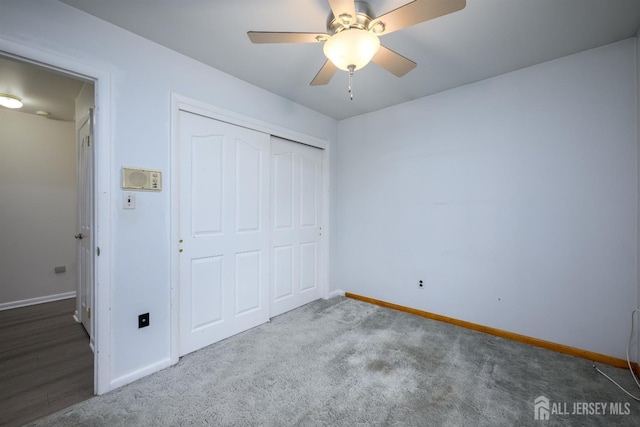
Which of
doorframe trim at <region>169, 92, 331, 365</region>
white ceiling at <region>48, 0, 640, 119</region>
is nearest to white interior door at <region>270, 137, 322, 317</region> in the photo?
doorframe trim at <region>169, 92, 331, 365</region>

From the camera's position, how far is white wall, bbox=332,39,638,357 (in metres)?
2.12

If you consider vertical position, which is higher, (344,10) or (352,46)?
(344,10)

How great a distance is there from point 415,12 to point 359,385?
90.4 inches

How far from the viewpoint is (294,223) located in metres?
3.32

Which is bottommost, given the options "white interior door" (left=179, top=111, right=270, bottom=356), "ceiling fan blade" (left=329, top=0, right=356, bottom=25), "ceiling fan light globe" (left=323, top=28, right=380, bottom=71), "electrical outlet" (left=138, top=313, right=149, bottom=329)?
"electrical outlet" (left=138, top=313, right=149, bottom=329)

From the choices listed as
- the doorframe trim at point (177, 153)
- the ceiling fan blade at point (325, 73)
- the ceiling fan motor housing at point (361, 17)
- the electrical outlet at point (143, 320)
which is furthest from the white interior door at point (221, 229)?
the ceiling fan motor housing at point (361, 17)

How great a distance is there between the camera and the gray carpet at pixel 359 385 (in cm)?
157

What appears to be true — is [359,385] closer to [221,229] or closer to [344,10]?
[221,229]

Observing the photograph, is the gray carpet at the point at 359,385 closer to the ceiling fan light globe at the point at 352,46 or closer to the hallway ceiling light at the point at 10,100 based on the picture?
the ceiling fan light globe at the point at 352,46

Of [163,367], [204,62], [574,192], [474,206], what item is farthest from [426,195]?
[163,367]

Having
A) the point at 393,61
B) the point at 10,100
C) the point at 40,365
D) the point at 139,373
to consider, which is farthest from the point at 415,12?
the point at 10,100

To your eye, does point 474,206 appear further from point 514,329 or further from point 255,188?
point 255,188

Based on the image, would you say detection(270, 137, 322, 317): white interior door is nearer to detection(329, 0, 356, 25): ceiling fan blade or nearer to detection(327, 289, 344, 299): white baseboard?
detection(327, 289, 344, 299): white baseboard

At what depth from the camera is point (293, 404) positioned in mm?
1681
